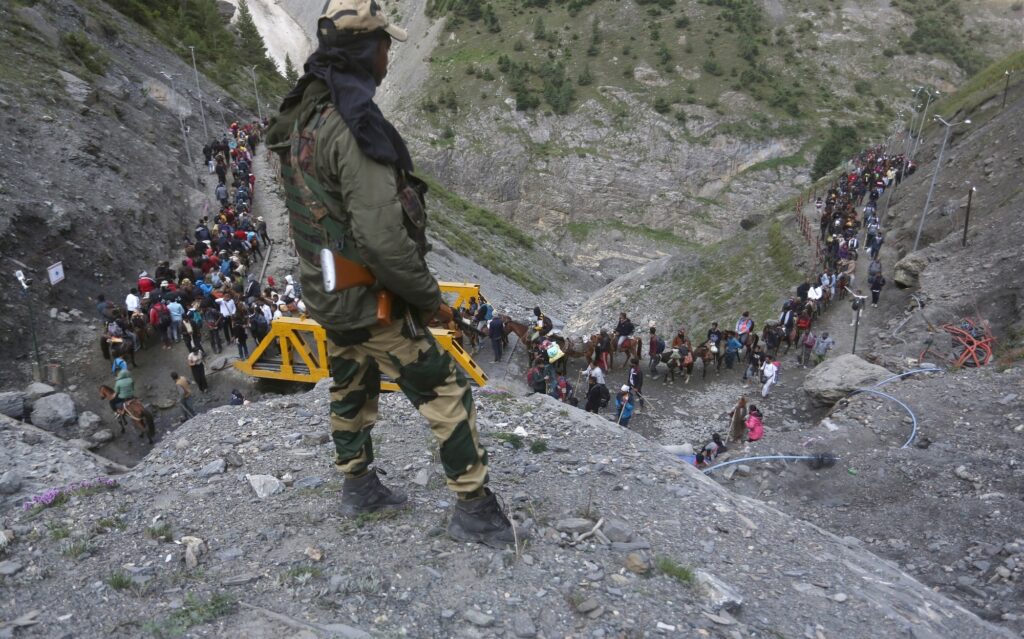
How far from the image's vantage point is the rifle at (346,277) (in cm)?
388

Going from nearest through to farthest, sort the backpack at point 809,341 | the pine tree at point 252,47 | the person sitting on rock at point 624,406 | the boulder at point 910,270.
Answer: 1. the person sitting on rock at point 624,406
2. the backpack at point 809,341
3. the boulder at point 910,270
4. the pine tree at point 252,47

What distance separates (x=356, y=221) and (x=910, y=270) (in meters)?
25.2

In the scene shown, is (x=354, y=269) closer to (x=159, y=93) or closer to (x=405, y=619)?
(x=405, y=619)

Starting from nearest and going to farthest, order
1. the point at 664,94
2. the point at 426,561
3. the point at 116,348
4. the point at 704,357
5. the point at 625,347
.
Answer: the point at 426,561 → the point at 116,348 → the point at 625,347 → the point at 704,357 → the point at 664,94

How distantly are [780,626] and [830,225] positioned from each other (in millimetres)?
30092

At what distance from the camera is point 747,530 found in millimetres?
5469

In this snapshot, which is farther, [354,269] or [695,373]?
[695,373]

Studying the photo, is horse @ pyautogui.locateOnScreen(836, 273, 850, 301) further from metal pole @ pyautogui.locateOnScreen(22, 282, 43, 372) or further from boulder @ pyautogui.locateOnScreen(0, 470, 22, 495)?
metal pole @ pyautogui.locateOnScreen(22, 282, 43, 372)

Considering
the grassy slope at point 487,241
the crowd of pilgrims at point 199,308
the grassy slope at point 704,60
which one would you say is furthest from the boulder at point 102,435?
the grassy slope at point 704,60

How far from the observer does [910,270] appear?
23578 mm

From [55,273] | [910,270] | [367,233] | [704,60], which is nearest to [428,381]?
[367,233]

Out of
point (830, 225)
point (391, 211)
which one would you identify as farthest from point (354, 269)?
point (830, 225)

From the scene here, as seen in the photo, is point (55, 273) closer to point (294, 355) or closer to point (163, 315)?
point (163, 315)

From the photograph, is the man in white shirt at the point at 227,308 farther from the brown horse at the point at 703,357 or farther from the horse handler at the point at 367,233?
the horse handler at the point at 367,233
